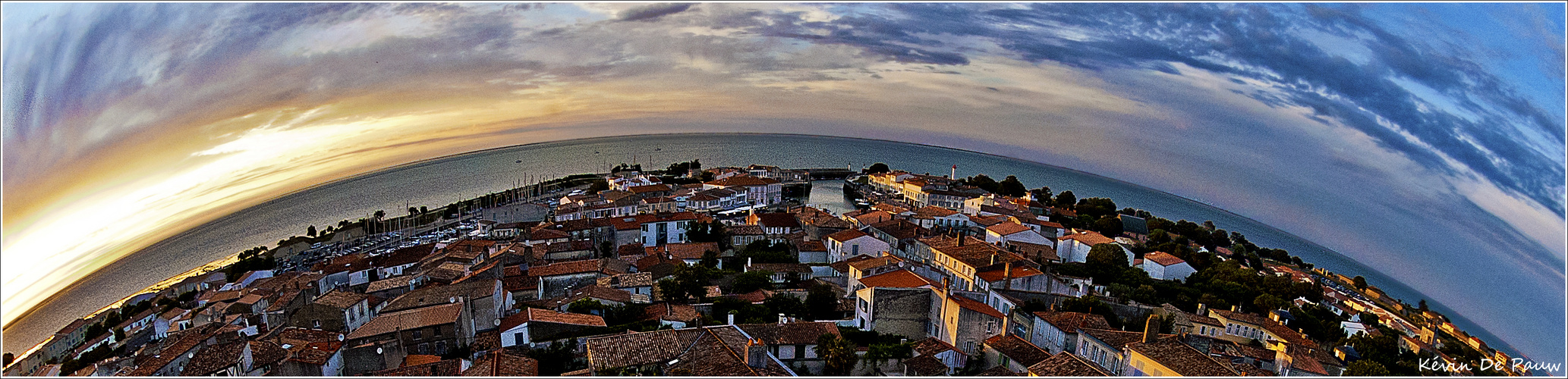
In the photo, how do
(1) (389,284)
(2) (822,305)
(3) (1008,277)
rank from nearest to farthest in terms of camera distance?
(2) (822,305), (3) (1008,277), (1) (389,284)

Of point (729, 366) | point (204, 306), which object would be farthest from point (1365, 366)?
point (204, 306)

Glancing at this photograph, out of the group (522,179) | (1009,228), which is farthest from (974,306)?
(522,179)

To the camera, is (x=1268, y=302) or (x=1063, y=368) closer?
(x=1063, y=368)

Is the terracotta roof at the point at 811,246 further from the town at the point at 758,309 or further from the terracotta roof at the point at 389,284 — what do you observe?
the terracotta roof at the point at 389,284

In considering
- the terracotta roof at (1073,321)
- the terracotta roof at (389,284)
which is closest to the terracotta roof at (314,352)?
the terracotta roof at (389,284)

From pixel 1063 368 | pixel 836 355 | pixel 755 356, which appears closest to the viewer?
pixel 755 356

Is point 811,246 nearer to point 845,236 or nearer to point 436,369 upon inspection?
point 845,236

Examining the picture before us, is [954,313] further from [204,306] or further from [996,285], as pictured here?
[204,306]
